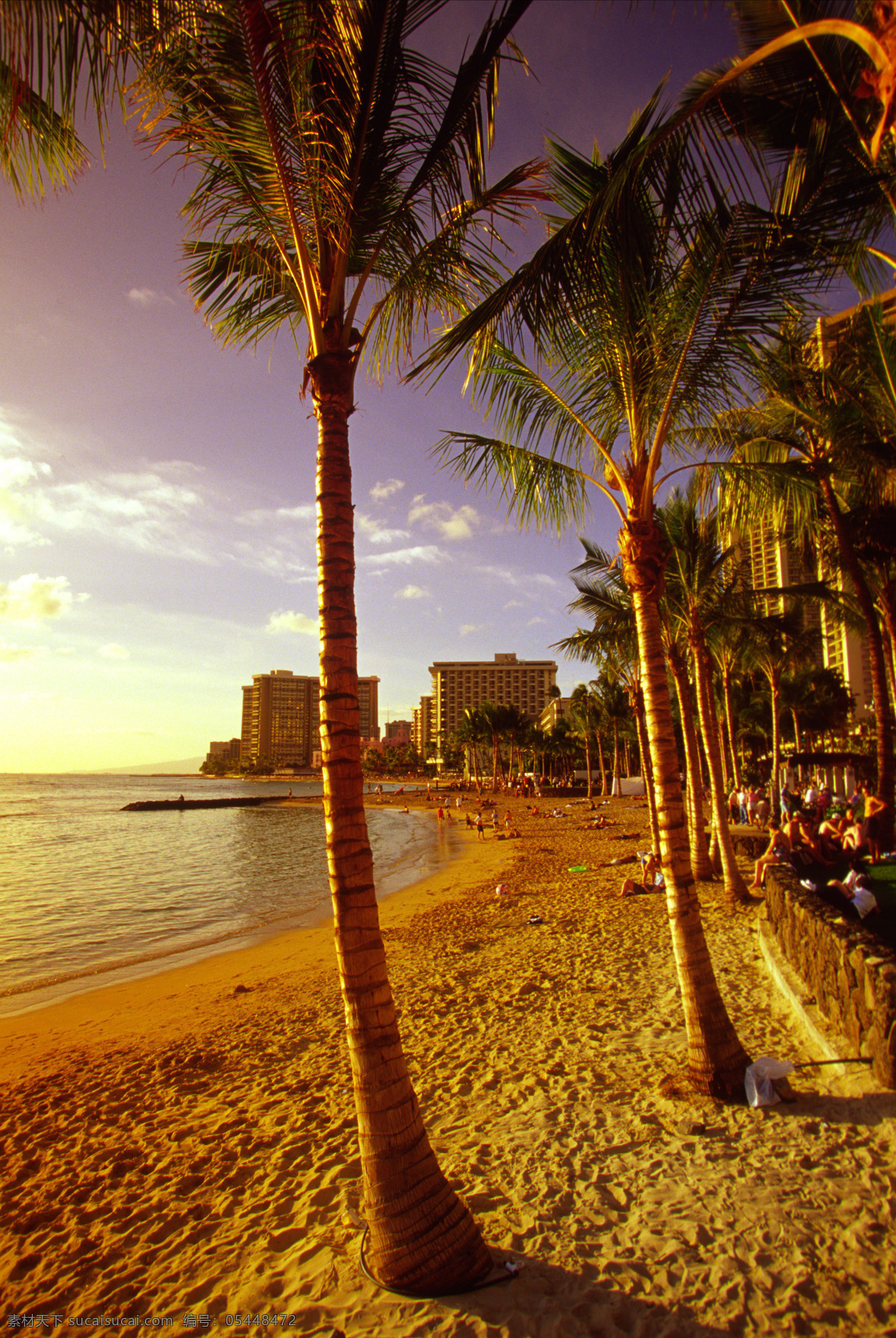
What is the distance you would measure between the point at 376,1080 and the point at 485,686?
16810 centimetres

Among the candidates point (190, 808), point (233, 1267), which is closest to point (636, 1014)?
point (233, 1267)

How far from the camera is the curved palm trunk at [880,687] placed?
398 inches

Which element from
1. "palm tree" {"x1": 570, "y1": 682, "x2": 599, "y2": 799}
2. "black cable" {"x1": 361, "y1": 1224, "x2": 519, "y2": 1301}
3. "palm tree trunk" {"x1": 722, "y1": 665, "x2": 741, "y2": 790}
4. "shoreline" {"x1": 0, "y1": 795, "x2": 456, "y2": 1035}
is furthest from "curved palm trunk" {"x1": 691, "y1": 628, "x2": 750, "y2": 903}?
"palm tree" {"x1": 570, "y1": 682, "x2": 599, "y2": 799}

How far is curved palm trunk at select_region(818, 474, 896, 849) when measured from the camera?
33.2 feet

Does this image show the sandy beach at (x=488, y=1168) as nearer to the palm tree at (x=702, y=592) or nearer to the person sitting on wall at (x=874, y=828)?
the palm tree at (x=702, y=592)

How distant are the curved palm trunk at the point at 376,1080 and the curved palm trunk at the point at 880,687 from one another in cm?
984

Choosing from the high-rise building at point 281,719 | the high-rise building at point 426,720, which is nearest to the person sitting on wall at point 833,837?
the high-rise building at point 426,720

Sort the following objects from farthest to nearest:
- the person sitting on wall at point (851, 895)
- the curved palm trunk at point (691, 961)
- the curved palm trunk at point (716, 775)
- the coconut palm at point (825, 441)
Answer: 1. the curved palm trunk at point (716, 775)
2. the person sitting on wall at point (851, 895)
3. the coconut palm at point (825, 441)
4. the curved palm trunk at point (691, 961)

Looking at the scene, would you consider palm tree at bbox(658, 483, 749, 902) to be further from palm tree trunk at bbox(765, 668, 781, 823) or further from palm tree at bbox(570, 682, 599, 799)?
palm tree at bbox(570, 682, 599, 799)

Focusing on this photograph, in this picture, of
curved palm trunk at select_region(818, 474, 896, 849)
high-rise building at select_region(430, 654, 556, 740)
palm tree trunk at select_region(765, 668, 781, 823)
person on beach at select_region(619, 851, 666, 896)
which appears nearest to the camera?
curved palm trunk at select_region(818, 474, 896, 849)

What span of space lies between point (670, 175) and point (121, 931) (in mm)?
16524

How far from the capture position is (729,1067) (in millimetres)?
4453

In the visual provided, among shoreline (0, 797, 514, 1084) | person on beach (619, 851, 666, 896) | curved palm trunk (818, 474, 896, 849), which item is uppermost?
curved palm trunk (818, 474, 896, 849)

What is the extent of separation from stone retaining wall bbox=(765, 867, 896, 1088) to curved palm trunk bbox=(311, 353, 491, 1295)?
2870 millimetres
